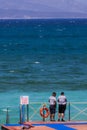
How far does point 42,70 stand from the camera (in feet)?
256

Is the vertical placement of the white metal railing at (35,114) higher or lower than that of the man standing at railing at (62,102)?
lower

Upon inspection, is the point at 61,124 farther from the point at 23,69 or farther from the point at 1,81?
the point at 23,69

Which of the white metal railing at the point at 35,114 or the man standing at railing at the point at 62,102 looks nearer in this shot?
the man standing at railing at the point at 62,102

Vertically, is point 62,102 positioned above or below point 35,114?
above

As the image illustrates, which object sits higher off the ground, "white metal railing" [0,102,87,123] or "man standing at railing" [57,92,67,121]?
"man standing at railing" [57,92,67,121]

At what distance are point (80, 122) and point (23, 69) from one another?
4223 cm

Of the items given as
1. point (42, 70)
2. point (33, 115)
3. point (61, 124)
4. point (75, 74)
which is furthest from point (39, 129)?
point (42, 70)

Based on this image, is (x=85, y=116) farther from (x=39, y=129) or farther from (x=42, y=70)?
(x=42, y=70)

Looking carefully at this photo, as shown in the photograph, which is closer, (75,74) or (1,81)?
(1,81)

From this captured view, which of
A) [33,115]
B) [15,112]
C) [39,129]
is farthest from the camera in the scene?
[15,112]

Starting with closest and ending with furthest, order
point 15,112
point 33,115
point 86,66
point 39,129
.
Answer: point 39,129, point 33,115, point 15,112, point 86,66

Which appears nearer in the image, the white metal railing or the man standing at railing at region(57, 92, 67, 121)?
the man standing at railing at region(57, 92, 67, 121)

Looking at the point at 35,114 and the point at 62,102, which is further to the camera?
the point at 35,114

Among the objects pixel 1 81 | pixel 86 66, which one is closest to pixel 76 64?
pixel 86 66
